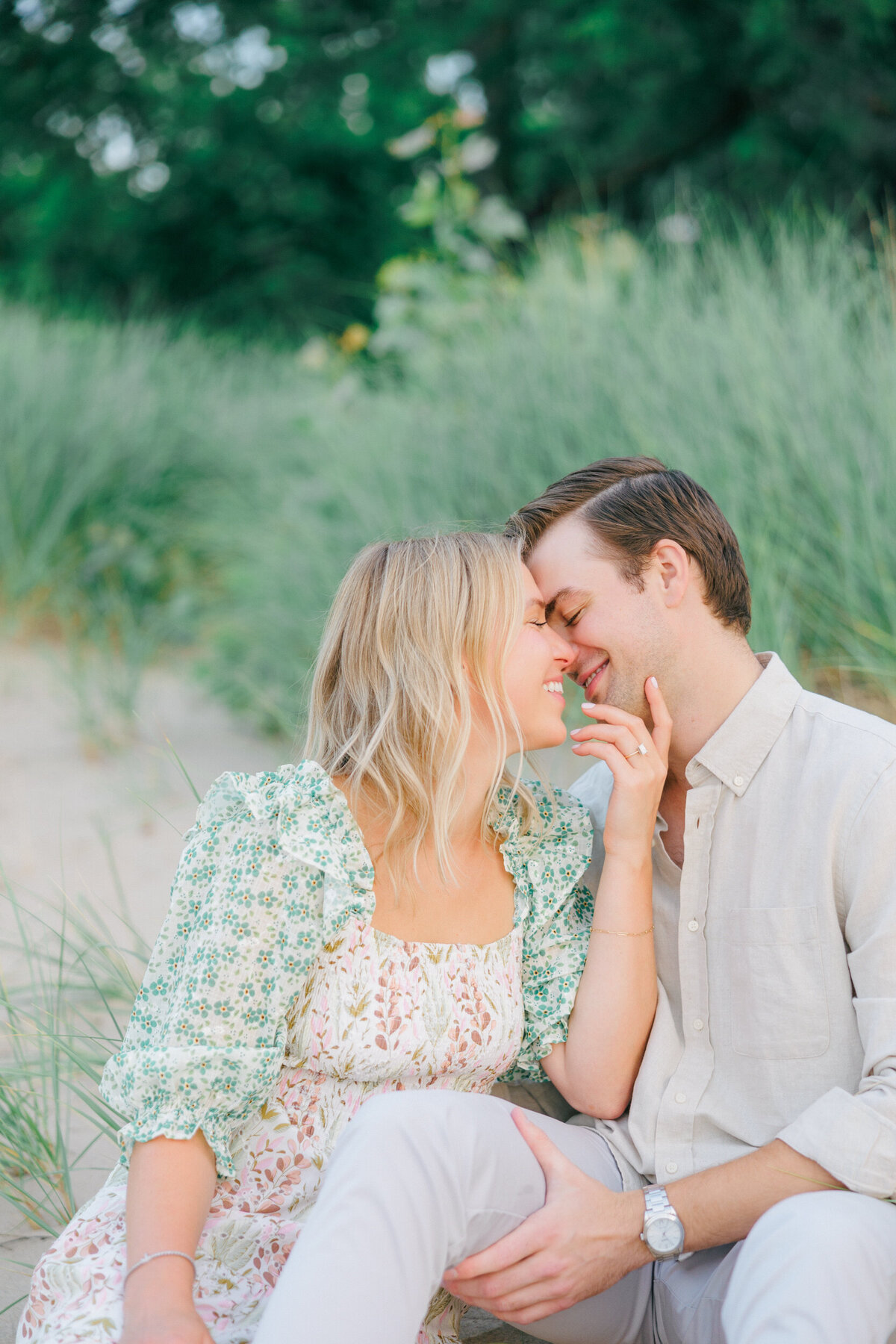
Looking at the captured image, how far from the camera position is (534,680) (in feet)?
6.68

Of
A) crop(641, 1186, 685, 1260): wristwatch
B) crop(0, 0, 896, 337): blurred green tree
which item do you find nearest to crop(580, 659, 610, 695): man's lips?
crop(641, 1186, 685, 1260): wristwatch

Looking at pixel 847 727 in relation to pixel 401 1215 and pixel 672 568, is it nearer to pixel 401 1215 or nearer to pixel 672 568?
pixel 672 568

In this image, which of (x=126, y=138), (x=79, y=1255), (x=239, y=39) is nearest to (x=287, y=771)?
(x=79, y=1255)

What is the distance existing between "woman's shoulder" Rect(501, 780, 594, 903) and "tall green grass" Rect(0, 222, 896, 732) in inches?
21.9

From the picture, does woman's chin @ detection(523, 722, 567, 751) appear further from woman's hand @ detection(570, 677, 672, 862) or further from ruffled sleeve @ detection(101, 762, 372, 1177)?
ruffled sleeve @ detection(101, 762, 372, 1177)

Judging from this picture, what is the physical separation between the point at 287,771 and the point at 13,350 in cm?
562

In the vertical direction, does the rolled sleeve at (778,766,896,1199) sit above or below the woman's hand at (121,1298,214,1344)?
above

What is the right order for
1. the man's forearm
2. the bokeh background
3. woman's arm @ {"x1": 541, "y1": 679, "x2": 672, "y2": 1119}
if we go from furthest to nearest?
the bokeh background, woman's arm @ {"x1": 541, "y1": 679, "x2": 672, "y2": 1119}, the man's forearm

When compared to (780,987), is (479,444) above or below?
above

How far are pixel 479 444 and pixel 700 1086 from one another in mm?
3272

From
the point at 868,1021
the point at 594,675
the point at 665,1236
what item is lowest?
the point at 665,1236

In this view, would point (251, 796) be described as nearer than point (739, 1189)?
No

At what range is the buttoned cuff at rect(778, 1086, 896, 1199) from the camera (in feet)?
5.20

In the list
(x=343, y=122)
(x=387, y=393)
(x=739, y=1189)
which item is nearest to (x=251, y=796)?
(x=739, y=1189)
